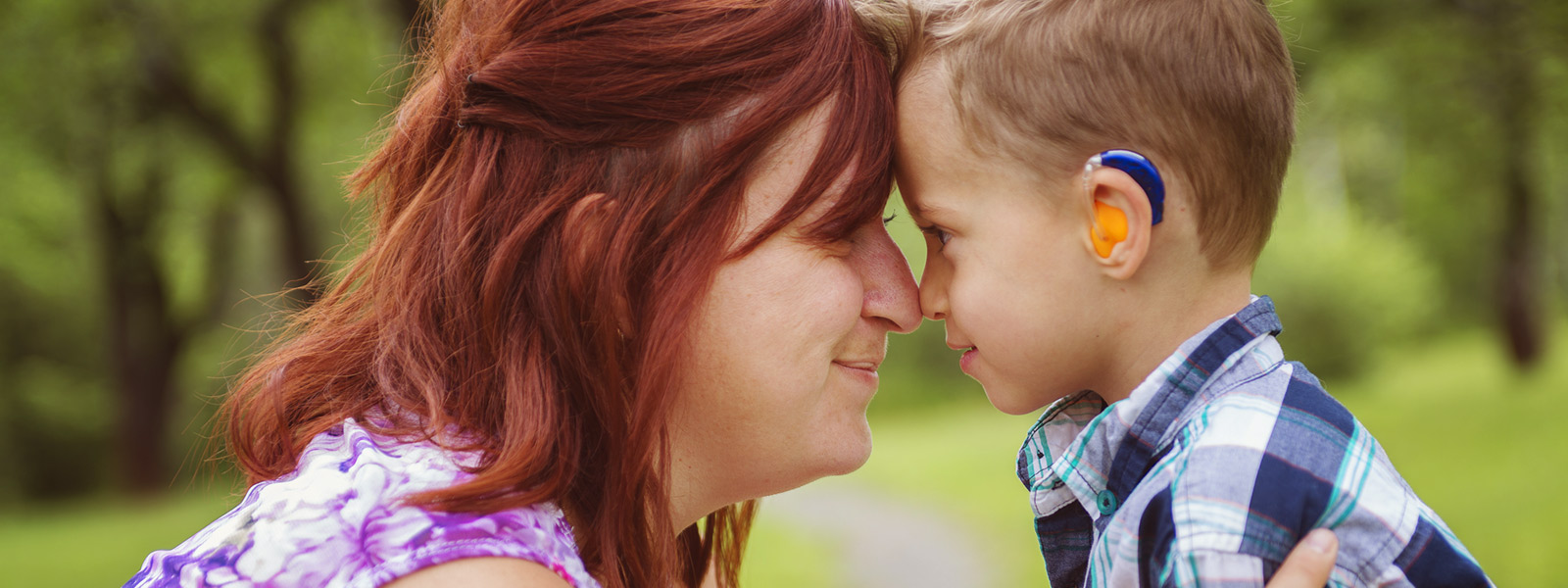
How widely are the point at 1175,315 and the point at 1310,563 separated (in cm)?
50

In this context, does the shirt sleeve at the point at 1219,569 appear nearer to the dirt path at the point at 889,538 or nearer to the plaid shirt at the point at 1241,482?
the plaid shirt at the point at 1241,482

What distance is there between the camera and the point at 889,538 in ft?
Result: 31.7

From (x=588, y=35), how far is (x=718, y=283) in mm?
437

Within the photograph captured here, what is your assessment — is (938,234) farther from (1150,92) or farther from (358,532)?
(358,532)

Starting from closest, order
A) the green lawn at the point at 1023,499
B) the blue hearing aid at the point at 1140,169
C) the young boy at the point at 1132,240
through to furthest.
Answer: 1. the young boy at the point at 1132,240
2. the blue hearing aid at the point at 1140,169
3. the green lawn at the point at 1023,499

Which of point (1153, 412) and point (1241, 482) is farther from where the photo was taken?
point (1153, 412)

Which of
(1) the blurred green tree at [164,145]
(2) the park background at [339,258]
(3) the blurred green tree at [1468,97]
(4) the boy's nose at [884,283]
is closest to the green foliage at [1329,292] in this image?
(2) the park background at [339,258]

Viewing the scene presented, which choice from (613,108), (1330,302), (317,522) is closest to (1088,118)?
(613,108)

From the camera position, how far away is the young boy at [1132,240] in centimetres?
163

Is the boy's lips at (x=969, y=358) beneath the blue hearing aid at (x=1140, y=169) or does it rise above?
beneath

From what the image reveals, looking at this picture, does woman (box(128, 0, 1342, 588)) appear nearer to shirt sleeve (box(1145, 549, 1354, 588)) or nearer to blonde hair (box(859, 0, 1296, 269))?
blonde hair (box(859, 0, 1296, 269))

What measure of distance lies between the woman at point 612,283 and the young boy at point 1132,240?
0.17m

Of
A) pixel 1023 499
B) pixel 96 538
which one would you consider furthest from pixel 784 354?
pixel 96 538

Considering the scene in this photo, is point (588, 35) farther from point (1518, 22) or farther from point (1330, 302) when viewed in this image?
point (1330, 302)
